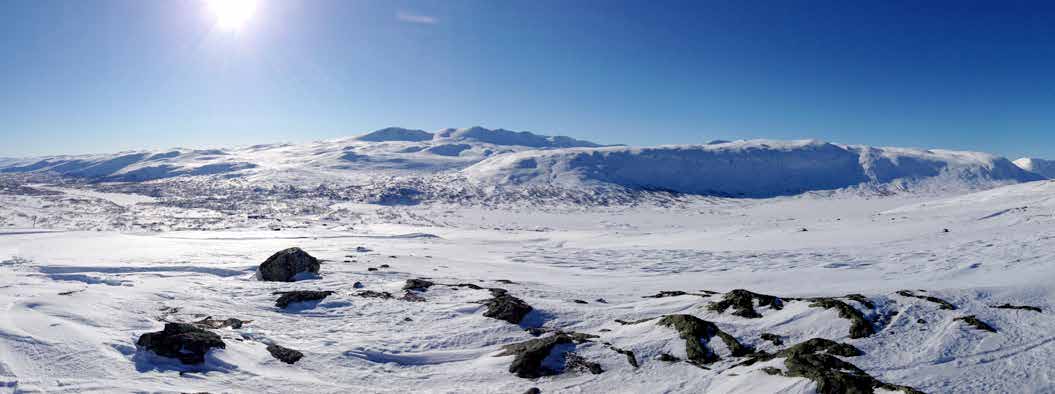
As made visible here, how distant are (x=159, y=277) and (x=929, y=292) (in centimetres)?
2942

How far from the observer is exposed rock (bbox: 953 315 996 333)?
10883 mm

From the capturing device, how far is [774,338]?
11852 millimetres

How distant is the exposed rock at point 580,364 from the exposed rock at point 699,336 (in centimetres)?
221

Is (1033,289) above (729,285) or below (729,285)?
above

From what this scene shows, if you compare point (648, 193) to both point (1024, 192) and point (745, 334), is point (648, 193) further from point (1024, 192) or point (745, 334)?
point (745, 334)

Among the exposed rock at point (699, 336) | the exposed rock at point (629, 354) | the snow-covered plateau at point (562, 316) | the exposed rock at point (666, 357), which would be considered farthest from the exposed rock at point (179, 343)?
the exposed rock at point (699, 336)

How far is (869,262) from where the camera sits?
23.5m

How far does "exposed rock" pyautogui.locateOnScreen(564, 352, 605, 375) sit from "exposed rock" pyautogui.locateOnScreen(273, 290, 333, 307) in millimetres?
10257

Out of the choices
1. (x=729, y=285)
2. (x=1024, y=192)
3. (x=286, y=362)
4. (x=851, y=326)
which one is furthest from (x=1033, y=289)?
(x=1024, y=192)

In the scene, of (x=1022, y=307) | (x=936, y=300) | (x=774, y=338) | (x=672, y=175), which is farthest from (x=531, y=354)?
(x=672, y=175)

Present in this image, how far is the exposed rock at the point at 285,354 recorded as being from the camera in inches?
447

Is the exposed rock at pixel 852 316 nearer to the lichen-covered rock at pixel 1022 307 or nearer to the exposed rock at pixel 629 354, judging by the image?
the lichen-covered rock at pixel 1022 307

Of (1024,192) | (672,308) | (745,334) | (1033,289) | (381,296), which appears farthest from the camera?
(1024,192)

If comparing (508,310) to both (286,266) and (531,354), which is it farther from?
(286,266)
